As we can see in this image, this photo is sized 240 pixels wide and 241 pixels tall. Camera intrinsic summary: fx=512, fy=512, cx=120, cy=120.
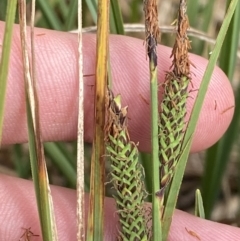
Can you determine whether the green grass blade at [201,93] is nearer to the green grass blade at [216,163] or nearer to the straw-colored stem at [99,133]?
the straw-colored stem at [99,133]

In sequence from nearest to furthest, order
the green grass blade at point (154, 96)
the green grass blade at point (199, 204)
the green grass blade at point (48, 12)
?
the green grass blade at point (154, 96)
the green grass blade at point (199, 204)
the green grass blade at point (48, 12)

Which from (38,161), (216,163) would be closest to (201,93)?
(38,161)

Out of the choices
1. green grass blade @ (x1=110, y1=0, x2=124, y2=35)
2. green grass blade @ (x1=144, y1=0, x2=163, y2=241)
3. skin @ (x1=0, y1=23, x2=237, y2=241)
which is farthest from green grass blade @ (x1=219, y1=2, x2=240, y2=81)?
green grass blade @ (x1=144, y1=0, x2=163, y2=241)

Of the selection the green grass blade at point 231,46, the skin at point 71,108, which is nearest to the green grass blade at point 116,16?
the skin at point 71,108

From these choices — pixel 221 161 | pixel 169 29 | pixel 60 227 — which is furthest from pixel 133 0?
pixel 60 227

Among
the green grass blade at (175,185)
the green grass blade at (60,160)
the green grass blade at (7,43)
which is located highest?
the green grass blade at (7,43)

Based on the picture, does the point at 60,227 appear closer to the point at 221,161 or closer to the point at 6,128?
the point at 6,128
